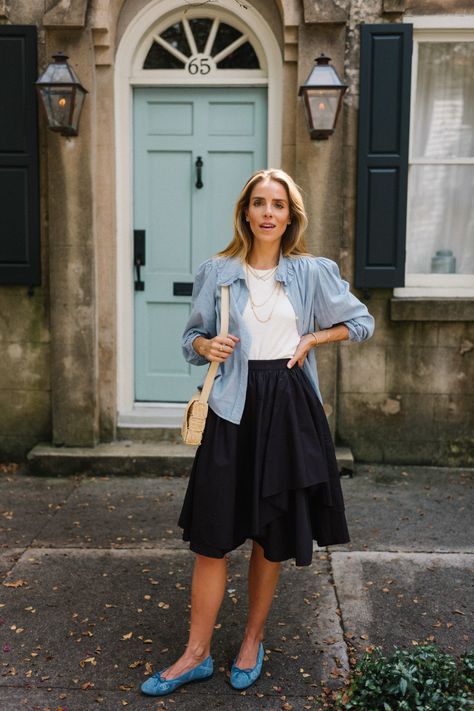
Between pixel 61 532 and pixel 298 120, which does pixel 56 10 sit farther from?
pixel 61 532

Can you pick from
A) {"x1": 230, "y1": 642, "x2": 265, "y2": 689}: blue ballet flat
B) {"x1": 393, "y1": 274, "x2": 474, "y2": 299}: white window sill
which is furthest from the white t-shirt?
{"x1": 393, "y1": 274, "x2": 474, "y2": 299}: white window sill

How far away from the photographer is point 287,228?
3148 mm

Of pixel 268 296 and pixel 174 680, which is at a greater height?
pixel 268 296

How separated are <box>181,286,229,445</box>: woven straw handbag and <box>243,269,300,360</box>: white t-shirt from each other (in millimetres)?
86

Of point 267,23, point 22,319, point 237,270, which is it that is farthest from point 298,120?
point 237,270

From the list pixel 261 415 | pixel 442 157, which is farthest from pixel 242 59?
pixel 261 415

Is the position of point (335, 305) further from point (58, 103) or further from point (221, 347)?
point (58, 103)

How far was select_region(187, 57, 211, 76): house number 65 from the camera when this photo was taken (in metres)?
5.81

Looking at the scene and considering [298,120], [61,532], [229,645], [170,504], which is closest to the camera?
[229,645]

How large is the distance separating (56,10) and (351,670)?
4530 millimetres

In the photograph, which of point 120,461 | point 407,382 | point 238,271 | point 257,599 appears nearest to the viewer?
point 238,271

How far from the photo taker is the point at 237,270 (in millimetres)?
3016

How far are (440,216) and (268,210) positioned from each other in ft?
10.8

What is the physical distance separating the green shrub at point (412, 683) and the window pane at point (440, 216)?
3.38m
